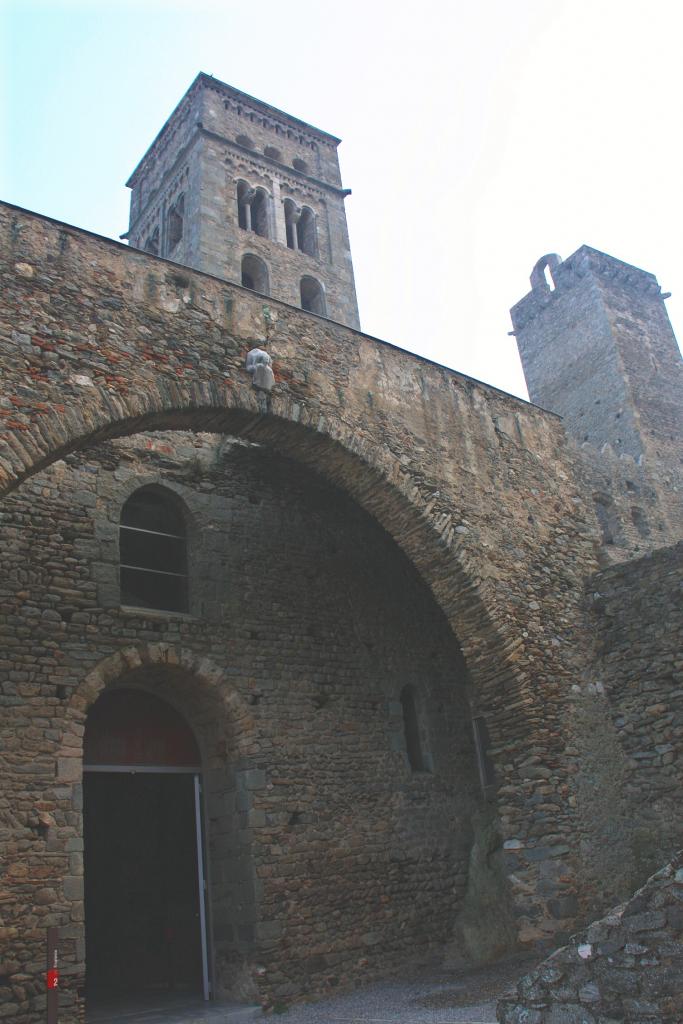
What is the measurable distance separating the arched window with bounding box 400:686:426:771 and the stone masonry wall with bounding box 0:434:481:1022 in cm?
16

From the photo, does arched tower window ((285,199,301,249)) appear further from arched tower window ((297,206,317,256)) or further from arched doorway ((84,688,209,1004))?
arched doorway ((84,688,209,1004))

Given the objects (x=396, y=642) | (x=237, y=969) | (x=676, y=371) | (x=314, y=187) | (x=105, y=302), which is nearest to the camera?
(x=105, y=302)

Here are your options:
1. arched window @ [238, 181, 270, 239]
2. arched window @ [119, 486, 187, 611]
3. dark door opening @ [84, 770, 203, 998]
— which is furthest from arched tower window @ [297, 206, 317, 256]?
dark door opening @ [84, 770, 203, 998]

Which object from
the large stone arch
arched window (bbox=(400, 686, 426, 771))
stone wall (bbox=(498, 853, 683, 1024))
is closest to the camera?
stone wall (bbox=(498, 853, 683, 1024))

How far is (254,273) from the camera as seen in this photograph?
20656 millimetres

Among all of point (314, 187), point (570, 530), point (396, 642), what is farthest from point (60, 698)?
point (314, 187)

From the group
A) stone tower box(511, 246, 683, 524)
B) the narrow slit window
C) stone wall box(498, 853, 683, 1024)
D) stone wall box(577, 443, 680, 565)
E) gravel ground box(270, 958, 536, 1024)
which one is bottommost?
gravel ground box(270, 958, 536, 1024)

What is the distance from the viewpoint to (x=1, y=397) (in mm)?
5766

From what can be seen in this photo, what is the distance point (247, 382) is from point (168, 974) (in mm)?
7146

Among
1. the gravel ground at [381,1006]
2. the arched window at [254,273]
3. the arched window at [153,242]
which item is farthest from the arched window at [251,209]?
the gravel ground at [381,1006]

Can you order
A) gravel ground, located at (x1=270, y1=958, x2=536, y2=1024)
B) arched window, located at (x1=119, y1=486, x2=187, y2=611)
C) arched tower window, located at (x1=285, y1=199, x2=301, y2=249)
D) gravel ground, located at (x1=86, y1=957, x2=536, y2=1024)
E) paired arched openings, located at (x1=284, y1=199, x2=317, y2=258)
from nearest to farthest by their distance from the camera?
gravel ground, located at (x1=270, y1=958, x2=536, y2=1024) → gravel ground, located at (x1=86, y1=957, x2=536, y2=1024) → arched window, located at (x1=119, y1=486, x2=187, y2=611) → arched tower window, located at (x1=285, y1=199, x2=301, y2=249) → paired arched openings, located at (x1=284, y1=199, x2=317, y2=258)

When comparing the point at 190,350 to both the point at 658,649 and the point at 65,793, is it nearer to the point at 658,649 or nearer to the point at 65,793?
the point at 65,793

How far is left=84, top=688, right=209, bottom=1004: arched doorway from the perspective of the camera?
870 cm

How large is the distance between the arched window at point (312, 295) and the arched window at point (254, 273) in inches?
54.8
